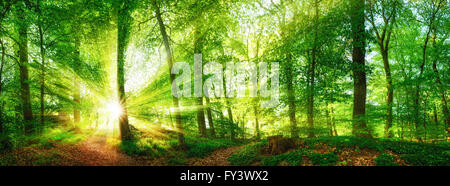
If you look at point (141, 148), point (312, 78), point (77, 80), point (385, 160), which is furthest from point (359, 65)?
point (77, 80)

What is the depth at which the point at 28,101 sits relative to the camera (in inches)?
323

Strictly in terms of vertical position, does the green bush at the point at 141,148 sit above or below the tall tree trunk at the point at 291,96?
below

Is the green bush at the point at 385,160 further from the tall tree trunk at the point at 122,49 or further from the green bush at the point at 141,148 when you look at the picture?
the tall tree trunk at the point at 122,49

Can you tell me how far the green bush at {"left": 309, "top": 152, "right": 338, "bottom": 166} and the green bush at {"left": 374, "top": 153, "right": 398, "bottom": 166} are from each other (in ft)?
3.44

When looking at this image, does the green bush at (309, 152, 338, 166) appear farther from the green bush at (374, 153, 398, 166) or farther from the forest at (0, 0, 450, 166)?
the green bush at (374, 153, 398, 166)

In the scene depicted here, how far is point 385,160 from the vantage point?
4.96m

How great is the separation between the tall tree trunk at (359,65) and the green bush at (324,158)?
3005 millimetres

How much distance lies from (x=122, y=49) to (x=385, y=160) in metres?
11.3

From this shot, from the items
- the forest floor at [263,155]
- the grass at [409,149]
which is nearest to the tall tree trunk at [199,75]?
the forest floor at [263,155]

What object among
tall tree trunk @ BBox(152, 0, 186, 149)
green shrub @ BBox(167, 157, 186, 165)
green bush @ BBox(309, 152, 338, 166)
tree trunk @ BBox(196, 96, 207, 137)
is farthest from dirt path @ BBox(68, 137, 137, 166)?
green bush @ BBox(309, 152, 338, 166)

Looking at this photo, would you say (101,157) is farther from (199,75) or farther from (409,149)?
(409,149)

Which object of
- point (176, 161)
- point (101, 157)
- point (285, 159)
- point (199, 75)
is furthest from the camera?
point (199, 75)

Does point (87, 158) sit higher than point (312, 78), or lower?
lower

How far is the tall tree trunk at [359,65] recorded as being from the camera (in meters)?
7.59
